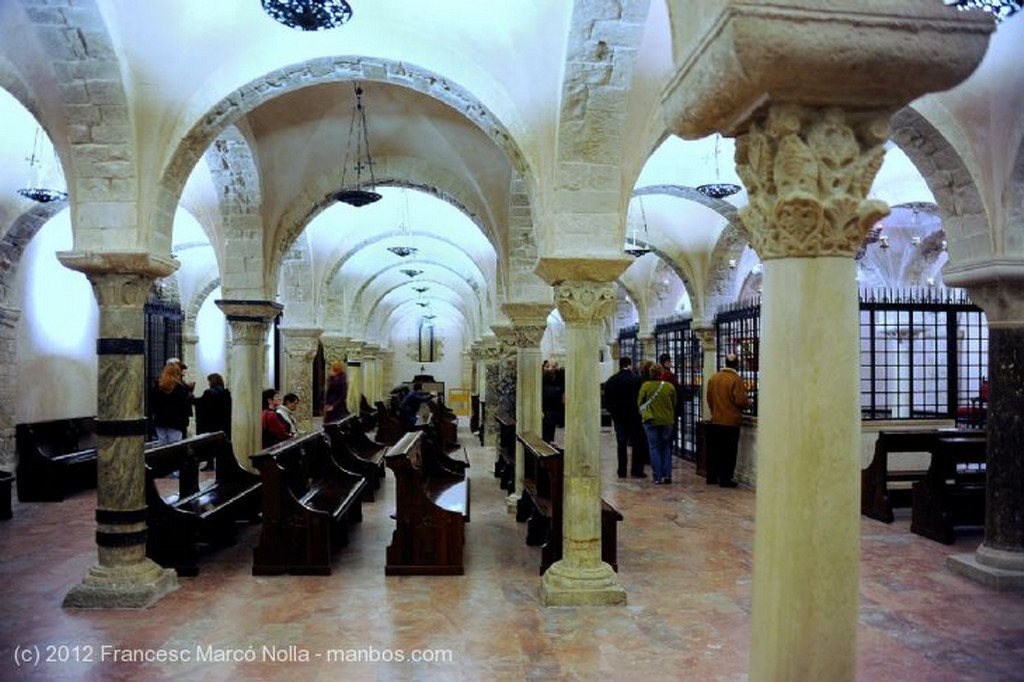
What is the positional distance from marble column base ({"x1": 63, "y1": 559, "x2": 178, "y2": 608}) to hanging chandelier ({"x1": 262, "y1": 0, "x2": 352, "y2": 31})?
13.4ft

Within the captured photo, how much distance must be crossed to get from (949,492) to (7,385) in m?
11.7

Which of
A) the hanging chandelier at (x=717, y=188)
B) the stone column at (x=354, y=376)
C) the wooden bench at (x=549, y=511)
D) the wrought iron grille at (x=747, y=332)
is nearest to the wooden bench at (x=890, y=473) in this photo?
the wrought iron grille at (x=747, y=332)

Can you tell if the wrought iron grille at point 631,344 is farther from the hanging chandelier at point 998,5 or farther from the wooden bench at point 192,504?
the hanging chandelier at point 998,5

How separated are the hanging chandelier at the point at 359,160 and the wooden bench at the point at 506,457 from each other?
3.69 m

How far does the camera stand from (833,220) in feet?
7.64

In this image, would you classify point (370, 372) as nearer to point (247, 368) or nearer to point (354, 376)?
point (354, 376)

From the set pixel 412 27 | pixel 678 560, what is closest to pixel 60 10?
pixel 412 27

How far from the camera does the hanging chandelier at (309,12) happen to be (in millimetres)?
5578

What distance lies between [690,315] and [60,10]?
42.9 feet

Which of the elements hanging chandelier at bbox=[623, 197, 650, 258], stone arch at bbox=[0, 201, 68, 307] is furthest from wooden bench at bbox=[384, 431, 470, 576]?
hanging chandelier at bbox=[623, 197, 650, 258]

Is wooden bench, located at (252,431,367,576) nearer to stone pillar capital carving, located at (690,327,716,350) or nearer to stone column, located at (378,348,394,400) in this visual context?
stone pillar capital carving, located at (690,327,716,350)

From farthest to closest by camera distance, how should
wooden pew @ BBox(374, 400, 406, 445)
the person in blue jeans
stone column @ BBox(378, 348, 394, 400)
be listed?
stone column @ BBox(378, 348, 394, 400), wooden pew @ BBox(374, 400, 406, 445), the person in blue jeans

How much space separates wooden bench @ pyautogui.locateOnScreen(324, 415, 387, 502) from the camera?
9.07m

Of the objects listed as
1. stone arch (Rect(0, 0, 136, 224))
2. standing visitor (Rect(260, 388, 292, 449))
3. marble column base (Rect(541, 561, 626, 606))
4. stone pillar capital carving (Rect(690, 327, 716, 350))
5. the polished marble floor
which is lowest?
the polished marble floor
